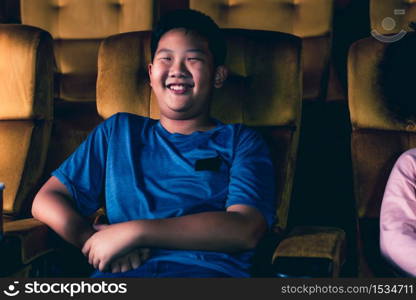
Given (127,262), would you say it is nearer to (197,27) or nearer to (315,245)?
(315,245)

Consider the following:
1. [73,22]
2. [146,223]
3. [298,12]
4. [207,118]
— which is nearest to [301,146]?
[207,118]

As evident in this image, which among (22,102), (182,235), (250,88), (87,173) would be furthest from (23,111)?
(182,235)

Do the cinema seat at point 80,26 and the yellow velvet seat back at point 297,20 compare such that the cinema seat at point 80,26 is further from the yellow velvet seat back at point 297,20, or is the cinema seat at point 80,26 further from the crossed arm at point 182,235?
the crossed arm at point 182,235

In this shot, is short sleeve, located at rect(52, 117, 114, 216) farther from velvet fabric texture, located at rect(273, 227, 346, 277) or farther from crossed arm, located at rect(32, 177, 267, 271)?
velvet fabric texture, located at rect(273, 227, 346, 277)

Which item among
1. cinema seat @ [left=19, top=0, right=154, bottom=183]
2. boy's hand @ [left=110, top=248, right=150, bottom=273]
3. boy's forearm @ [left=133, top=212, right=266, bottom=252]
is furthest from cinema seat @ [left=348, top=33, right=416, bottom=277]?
cinema seat @ [left=19, top=0, right=154, bottom=183]

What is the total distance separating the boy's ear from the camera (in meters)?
1.41

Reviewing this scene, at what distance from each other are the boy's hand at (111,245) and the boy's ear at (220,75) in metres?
0.47

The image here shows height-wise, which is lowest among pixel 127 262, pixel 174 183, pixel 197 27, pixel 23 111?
pixel 127 262

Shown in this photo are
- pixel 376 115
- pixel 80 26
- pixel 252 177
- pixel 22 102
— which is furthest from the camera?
pixel 80 26

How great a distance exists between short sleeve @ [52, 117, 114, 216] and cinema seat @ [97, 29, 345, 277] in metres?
0.23

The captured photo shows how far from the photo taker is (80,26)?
259 centimetres

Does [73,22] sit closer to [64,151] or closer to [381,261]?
[64,151]

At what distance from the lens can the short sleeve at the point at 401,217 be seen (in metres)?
1.18

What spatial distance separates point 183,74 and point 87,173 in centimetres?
32
